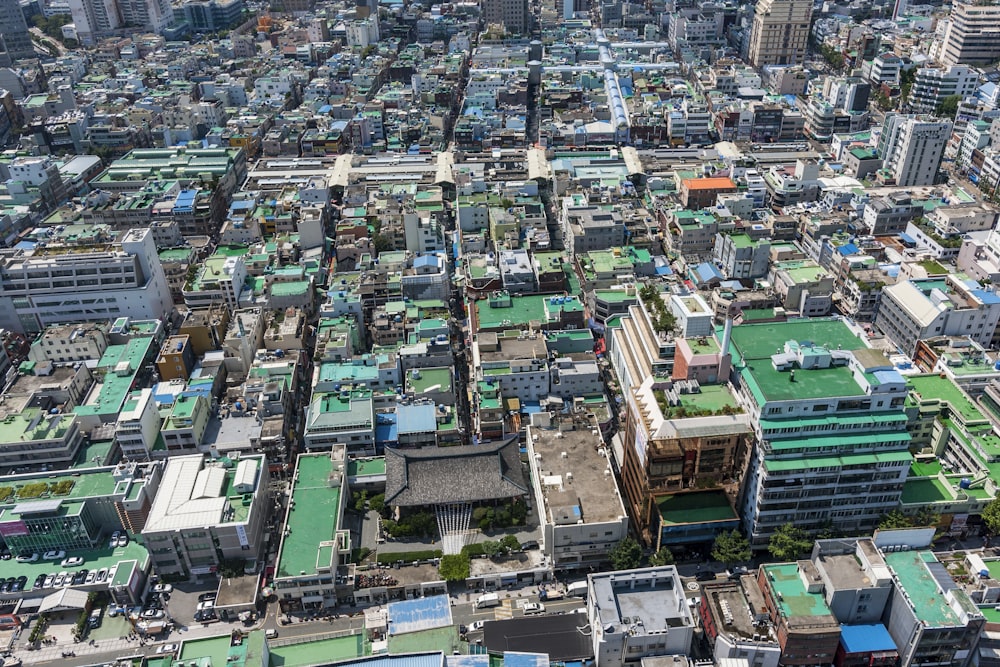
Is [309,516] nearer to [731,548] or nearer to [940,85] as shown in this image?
[731,548]

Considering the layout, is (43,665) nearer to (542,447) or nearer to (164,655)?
(164,655)

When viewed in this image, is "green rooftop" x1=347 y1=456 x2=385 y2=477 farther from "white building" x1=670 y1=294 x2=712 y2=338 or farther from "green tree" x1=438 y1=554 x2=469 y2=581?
"white building" x1=670 y1=294 x2=712 y2=338

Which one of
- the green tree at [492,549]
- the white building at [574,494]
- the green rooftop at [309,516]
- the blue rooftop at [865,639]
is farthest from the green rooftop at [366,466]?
the blue rooftop at [865,639]

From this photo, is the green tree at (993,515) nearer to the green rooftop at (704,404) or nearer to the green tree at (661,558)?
the green rooftop at (704,404)

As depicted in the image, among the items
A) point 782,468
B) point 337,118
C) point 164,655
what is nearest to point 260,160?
point 337,118

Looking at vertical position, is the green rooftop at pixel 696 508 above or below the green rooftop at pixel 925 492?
above

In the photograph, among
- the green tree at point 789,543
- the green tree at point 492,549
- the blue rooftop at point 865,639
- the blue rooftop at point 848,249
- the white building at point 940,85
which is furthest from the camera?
the white building at point 940,85

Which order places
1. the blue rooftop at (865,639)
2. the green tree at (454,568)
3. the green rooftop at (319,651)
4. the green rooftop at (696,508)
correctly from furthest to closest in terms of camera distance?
the green rooftop at (696,508) → the green tree at (454,568) → the green rooftop at (319,651) → the blue rooftop at (865,639)
